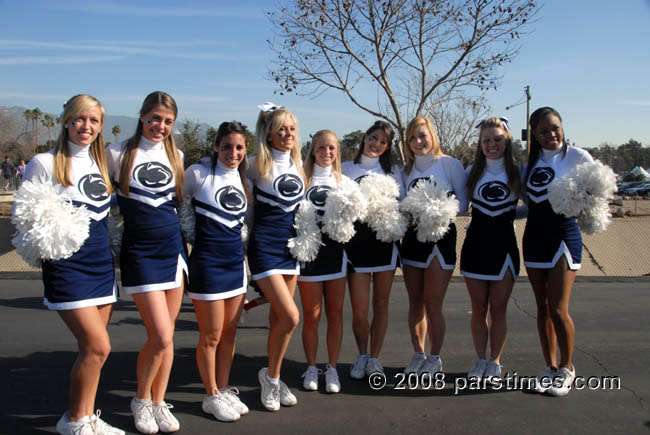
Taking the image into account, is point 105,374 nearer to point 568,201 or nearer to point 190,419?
point 190,419

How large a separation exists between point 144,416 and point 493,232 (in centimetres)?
263

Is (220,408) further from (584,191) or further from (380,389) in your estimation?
(584,191)

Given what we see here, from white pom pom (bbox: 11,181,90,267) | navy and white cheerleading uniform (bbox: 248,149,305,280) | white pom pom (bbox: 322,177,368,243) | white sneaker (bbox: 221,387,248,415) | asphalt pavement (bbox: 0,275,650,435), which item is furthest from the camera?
white pom pom (bbox: 322,177,368,243)

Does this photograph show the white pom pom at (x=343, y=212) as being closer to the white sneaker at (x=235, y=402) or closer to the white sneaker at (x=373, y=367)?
the white sneaker at (x=373, y=367)

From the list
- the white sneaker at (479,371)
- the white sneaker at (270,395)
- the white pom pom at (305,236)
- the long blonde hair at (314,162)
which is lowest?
the white sneaker at (270,395)

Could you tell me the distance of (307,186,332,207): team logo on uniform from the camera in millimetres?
3775

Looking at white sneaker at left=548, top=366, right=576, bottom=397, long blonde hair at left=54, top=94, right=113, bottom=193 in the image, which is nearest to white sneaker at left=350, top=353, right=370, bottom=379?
white sneaker at left=548, top=366, right=576, bottom=397

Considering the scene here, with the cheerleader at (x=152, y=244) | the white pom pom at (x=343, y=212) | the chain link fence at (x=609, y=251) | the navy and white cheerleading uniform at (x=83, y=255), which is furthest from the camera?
the chain link fence at (x=609, y=251)

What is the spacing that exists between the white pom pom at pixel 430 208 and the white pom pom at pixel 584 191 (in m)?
0.68

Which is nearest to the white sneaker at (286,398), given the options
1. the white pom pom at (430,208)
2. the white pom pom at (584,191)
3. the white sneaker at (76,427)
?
the white sneaker at (76,427)

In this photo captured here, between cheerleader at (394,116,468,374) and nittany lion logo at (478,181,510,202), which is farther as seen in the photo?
cheerleader at (394,116,468,374)

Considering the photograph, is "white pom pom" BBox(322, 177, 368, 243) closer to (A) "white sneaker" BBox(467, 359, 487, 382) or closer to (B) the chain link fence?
(A) "white sneaker" BBox(467, 359, 487, 382)

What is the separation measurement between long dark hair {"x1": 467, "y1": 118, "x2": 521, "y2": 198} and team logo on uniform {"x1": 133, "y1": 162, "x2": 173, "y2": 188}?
2.19 m

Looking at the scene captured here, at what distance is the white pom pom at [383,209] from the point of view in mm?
3758
